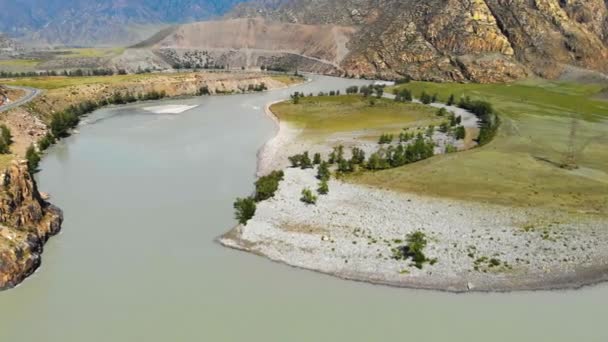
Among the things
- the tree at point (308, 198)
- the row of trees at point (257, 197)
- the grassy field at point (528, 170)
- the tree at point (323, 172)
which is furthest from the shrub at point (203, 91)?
the tree at point (308, 198)

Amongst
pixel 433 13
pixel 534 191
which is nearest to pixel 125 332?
pixel 534 191

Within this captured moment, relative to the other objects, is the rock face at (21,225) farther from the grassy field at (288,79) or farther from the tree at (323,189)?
the grassy field at (288,79)

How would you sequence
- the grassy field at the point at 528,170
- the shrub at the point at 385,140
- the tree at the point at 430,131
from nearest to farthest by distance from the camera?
the grassy field at the point at 528,170 < the shrub at the point at 385,140 < the tree at the point at 430,131

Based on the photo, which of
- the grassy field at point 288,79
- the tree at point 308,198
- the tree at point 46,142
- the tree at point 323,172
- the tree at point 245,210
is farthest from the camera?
the grassy field at point 288,79

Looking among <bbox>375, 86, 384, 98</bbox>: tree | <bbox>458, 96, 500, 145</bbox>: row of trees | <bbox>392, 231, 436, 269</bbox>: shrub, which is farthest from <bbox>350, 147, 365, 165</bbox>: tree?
<bbox>375, 86, 384, 98</bbox>: tree

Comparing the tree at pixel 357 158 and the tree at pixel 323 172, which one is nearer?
the tree at pixel 323 172

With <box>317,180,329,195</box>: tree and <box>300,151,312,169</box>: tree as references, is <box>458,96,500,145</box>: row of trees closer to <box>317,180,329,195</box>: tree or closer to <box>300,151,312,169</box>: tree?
<box>300,151,312,169</box>: tree

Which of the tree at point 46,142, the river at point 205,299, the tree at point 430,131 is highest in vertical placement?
the tree at point 430,131

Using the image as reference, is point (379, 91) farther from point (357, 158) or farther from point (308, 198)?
point (308, 198)

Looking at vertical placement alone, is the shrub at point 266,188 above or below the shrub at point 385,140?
below
